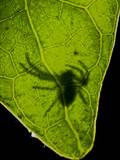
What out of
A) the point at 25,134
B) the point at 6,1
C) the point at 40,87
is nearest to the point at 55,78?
the point at 40,87

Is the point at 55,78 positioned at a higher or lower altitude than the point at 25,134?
higher

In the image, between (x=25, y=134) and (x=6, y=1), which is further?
(x=25, y=134)

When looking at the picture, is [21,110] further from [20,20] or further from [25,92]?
[20,20]

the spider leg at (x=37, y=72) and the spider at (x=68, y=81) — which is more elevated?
the spider leg at (x=37, y=72)

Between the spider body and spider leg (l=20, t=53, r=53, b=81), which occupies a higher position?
spider leg (l=20, t=53, r=53, b=81)
